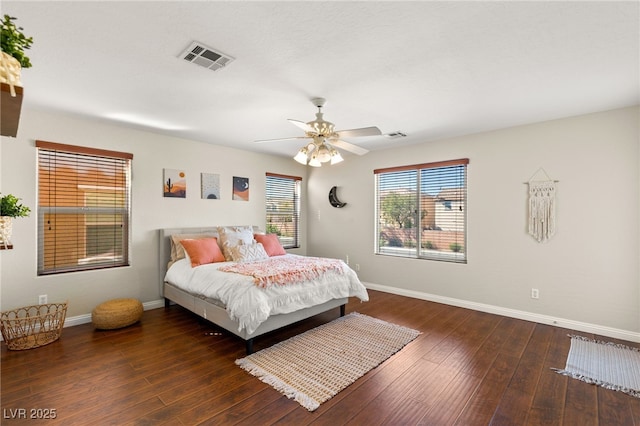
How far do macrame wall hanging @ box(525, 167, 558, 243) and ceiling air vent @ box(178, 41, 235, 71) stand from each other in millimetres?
3844

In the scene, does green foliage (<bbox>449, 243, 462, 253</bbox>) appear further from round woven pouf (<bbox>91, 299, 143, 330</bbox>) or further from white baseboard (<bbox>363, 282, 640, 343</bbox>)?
round woven pouf (<bbox>91, 299, 143, 330</bbox>)

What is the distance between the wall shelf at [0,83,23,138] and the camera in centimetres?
80

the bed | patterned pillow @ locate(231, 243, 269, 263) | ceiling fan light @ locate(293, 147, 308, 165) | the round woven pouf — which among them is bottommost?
the round woven pouf

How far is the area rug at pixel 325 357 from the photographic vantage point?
7.82ft

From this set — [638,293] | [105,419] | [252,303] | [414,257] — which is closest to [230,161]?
[252,303]

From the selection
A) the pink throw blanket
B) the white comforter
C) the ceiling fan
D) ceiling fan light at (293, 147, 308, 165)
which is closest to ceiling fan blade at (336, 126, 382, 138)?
the ceiling fan

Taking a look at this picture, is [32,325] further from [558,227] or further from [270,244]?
[558,227]

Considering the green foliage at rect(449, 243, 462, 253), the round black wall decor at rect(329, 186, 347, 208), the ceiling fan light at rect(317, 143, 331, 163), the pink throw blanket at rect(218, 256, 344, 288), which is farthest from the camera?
the round black wall decor at rect(329, 186, 347, 208)

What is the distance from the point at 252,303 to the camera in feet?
9.27

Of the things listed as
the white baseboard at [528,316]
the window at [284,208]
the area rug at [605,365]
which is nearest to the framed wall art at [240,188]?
the window at [284,208]

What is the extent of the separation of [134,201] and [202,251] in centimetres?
122

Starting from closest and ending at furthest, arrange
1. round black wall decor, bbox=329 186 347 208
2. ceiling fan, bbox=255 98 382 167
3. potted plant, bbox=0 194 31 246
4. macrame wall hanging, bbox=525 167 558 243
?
potted plant, bbox=0 194 31 246 < ceiling fan, bbox=255 98 382 167 < macrame wall hanging, bbox=525 167 558 243 < round black wall decor, bbox=329 186 347 208

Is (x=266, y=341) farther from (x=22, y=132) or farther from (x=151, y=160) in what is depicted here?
(x=22, y=132)

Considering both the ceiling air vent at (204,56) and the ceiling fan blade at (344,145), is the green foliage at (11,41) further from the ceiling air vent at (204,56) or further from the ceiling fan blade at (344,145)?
the ceiling fan blade at (344,145)
